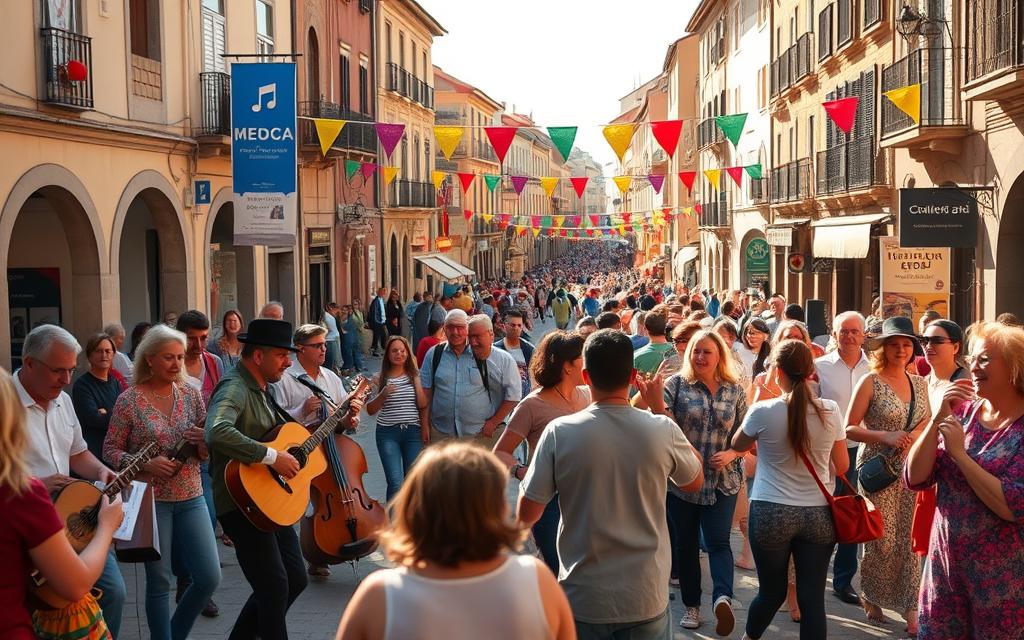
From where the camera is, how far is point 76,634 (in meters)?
4.24

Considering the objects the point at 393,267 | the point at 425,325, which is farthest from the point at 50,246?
the point at 393,267

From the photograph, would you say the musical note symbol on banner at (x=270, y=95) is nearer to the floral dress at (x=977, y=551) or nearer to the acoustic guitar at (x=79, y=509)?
the acoustic guitar at (x=79, y=509)

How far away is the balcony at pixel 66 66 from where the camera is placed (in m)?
14.2

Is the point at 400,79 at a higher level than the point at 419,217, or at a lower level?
higher

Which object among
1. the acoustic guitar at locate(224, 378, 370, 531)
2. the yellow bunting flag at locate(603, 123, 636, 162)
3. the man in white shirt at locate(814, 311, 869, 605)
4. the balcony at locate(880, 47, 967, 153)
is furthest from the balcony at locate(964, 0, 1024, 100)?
the acoustic guitar at locate(224, 378, 370, 531)

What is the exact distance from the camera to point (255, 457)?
19.1ft

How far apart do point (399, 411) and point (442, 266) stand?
1439 inches

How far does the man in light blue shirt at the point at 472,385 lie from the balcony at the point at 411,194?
100 feet

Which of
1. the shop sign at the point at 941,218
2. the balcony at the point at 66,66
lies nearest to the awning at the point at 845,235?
the shop sign at the point at 941,218

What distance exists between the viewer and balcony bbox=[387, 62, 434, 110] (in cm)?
3894

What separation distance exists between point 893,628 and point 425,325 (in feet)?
57.7

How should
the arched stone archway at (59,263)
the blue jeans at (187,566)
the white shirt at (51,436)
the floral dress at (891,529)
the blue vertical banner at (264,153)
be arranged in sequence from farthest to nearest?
the blue vertical banner at (264,153) < the arched stone archway at (59,263) < the floral dress at (891,529) < the blue jeans at (187,566) < the white shirt at (51,436)

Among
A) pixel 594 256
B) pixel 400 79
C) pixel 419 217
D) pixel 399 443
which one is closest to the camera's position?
pixel 399 443

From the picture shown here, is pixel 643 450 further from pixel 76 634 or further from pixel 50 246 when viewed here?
pixel 50 246
